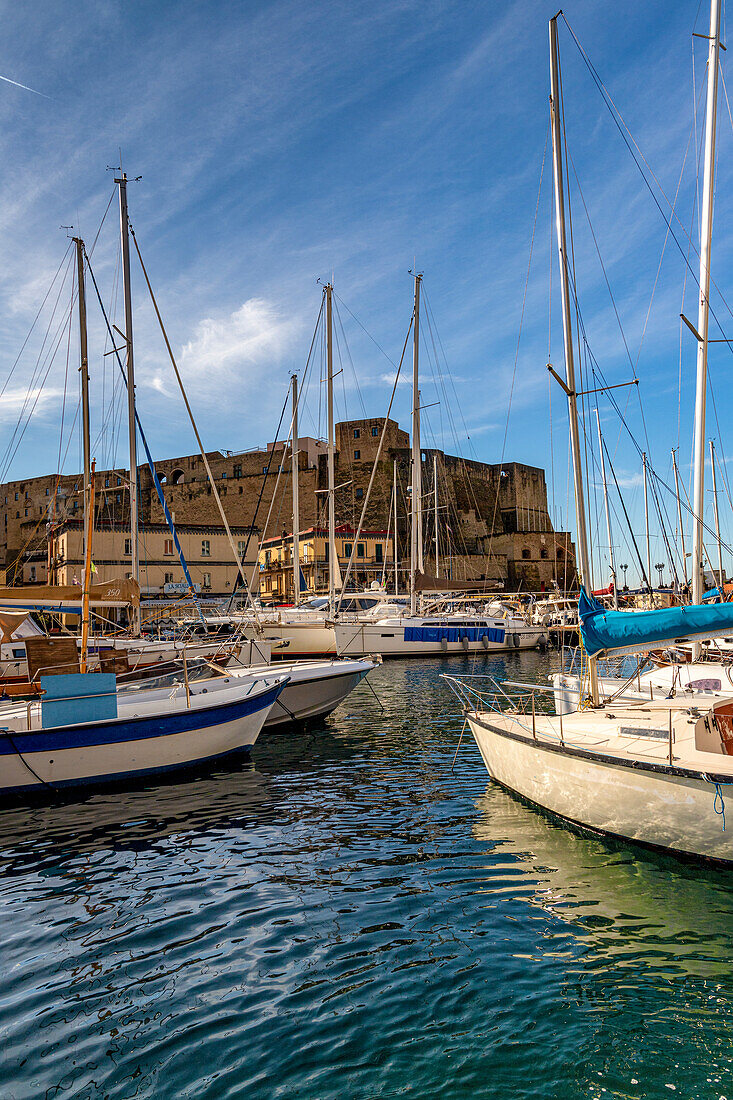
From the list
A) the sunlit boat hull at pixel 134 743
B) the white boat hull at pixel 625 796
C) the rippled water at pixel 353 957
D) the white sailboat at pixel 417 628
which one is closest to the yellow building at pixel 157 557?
the white sailboat at pixel 417 628

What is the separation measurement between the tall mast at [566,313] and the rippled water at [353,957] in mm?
3265

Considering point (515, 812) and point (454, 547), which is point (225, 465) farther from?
point (515, 812)

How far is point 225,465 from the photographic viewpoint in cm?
7300

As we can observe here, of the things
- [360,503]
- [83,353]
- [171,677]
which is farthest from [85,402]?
[360,503]

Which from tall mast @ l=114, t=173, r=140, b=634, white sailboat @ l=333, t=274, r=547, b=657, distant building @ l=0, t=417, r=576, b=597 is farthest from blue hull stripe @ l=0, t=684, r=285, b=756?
distant building @ l=0, t=417, r=576, b=597

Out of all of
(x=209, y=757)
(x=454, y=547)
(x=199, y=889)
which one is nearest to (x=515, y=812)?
(x=199, y=889)

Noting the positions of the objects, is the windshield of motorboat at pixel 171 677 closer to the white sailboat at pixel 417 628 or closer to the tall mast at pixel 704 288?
the tall mast at pixel 704 288

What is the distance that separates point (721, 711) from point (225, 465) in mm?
68911

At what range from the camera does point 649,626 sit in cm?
827

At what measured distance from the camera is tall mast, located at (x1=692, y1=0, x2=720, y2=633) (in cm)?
1118

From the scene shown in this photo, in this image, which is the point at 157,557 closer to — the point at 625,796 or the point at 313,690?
the point at 313,690

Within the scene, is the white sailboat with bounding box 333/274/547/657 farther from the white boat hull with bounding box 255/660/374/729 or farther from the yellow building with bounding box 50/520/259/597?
the yellow building with bounding box 50/520/259/597

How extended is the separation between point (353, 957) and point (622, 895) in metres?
2.55

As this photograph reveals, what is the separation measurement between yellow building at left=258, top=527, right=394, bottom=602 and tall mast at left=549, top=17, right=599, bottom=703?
133 feet
